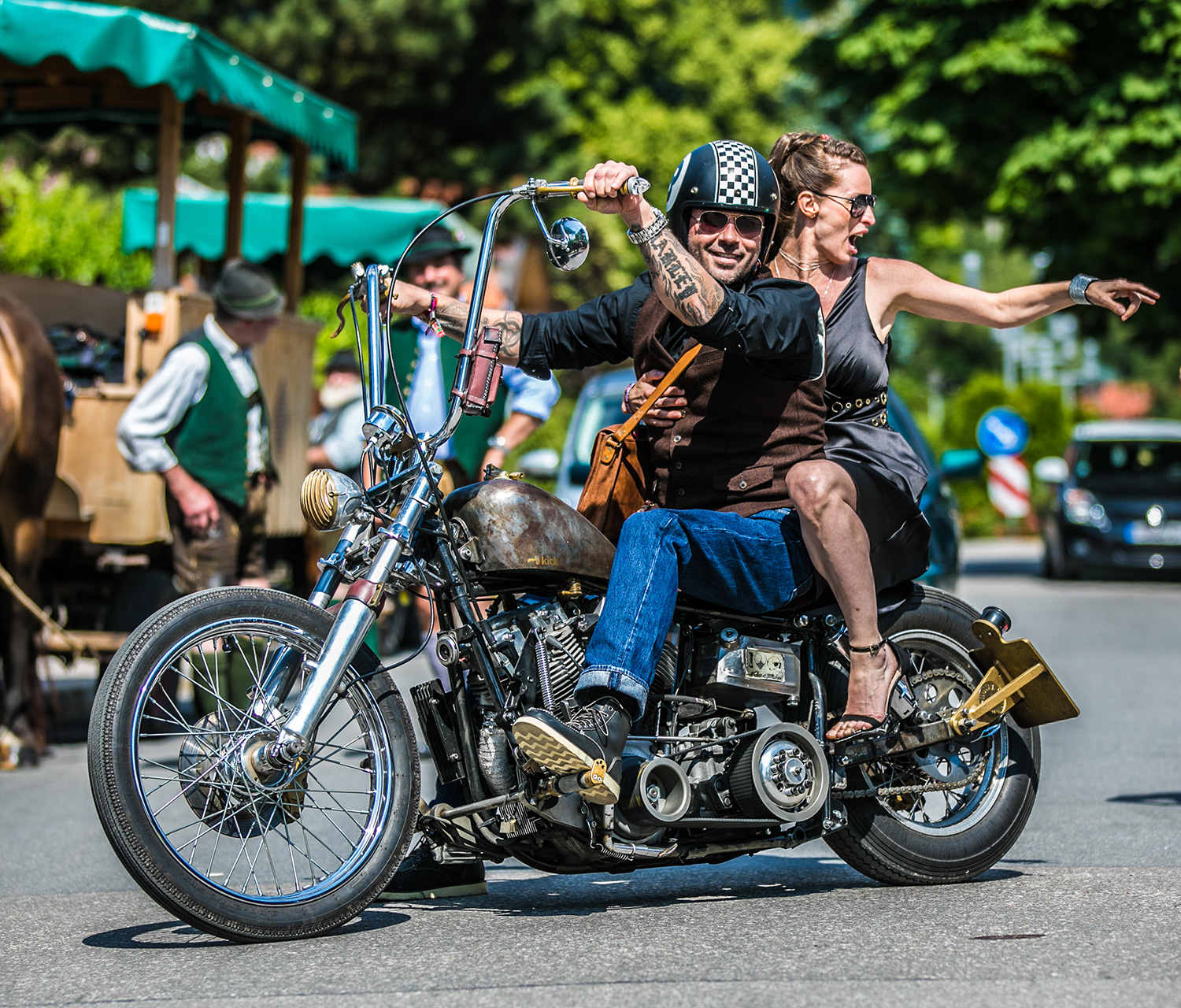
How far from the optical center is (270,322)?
779 centimetres

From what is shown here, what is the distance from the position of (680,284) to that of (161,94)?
628cm

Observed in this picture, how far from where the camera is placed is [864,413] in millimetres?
4750

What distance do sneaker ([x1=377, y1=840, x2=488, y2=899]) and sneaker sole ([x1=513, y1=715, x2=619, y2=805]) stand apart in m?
0.62

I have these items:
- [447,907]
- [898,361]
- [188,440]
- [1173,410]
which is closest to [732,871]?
[447,907]

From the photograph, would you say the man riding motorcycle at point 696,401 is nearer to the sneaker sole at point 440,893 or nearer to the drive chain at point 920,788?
the drive chain at point 920,788

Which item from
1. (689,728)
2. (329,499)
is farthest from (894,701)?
(329,499)

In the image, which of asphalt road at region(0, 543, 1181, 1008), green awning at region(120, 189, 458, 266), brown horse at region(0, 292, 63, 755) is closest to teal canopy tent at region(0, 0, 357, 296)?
brown horse at region(0, 292, 63, 755)

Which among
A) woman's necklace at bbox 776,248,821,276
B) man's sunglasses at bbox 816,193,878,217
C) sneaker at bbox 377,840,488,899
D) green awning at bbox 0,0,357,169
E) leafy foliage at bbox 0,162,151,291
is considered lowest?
sneaker at bbox 377,840,488,899

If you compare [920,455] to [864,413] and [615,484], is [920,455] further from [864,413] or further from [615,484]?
[615,484]

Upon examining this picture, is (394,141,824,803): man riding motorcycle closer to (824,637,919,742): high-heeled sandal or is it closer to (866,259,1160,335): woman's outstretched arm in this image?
(824,637,919,742): high-heeled sandal

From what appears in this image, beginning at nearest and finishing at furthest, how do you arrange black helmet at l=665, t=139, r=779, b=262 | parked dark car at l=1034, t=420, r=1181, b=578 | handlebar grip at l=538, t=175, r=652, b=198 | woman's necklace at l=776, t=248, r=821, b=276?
handlebar grip at l=538, t=175, r=652, b=198
black helmet at l=665, t=139, r=779, b=262
woman's necklace at l=776, t=248, r=821, b=276
parked dark car at l=1034, t=420, r=1181, b=578

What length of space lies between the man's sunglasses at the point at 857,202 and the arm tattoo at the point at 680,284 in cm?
97

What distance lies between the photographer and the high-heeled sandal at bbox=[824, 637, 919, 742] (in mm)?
4465

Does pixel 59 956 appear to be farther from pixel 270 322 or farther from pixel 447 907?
pixel 270 322
